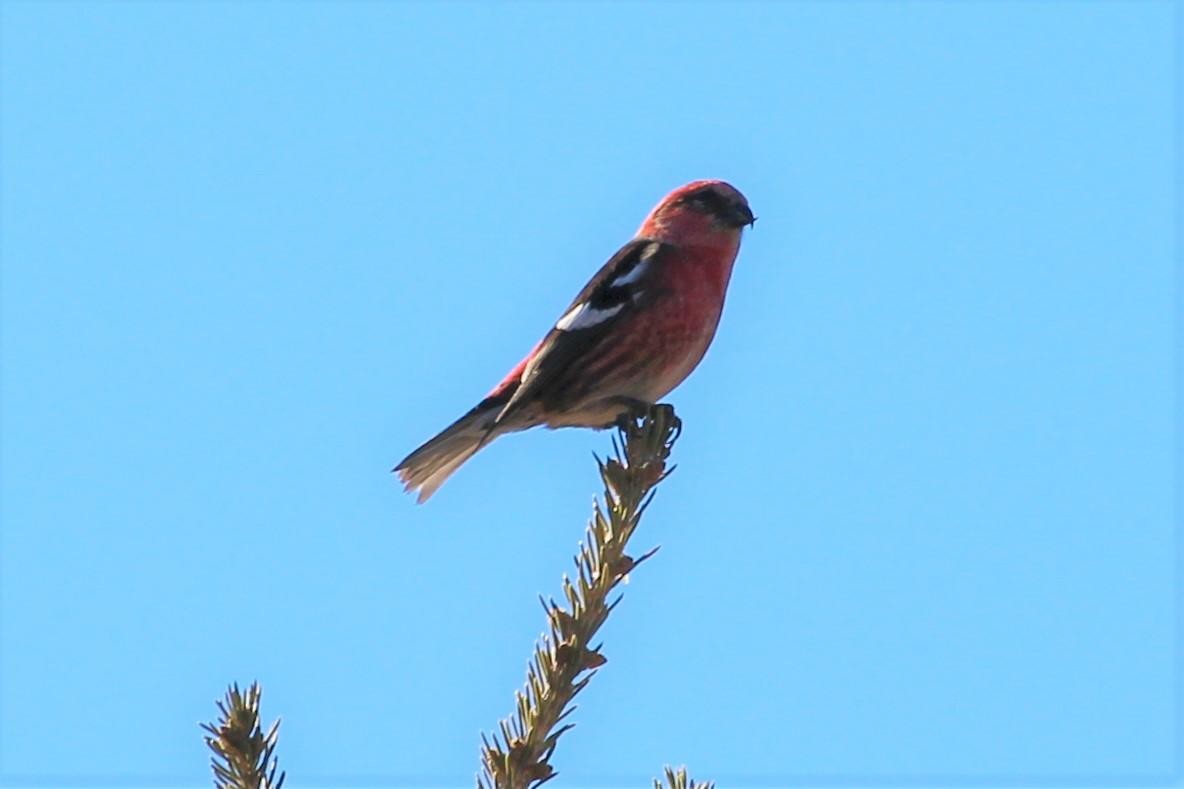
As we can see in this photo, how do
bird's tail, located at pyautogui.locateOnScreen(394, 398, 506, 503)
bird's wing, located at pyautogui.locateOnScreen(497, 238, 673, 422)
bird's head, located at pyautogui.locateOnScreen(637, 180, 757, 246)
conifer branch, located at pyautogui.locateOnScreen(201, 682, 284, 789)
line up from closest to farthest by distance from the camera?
conifer branch, located at pyautogui.locateOnScreen(201, 682, 284, 789), bird's wing, located at pyautogui.locateOnScreen(497, 238, 673, 422), bird's tail, located at pyautogui.locateOnScreen(394, 398, 506, 503), bird's head, located at pyautogui.locateOnScreen(637, 180, 757, 246)

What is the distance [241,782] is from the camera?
2.72 meters

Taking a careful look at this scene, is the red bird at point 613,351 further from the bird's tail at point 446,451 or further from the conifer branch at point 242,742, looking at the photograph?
the conifer branch at point 242,742

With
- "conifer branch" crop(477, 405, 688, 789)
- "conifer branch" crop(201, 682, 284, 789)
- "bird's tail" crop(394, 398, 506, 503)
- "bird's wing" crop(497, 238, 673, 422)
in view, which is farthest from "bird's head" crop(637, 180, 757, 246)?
"conifer branch" crop(201, 682, 284, 789)

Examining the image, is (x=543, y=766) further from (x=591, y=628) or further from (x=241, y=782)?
(x=241, y=782)

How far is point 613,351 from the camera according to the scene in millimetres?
6742

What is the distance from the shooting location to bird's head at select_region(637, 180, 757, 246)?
24.8 ft

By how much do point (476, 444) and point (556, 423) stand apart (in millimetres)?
512

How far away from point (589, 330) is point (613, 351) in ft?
0.50

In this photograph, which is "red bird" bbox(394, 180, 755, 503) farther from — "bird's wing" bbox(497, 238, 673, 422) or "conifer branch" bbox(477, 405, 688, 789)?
"conifer branch" bbox(477, 405, 688, 789)

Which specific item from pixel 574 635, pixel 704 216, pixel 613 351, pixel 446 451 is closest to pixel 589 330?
pixel 613 351

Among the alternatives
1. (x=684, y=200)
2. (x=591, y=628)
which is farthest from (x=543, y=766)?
(x=684, y=200)

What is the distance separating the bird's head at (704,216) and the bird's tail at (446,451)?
1321 millimetres

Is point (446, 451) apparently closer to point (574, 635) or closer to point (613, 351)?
point (613, 351)

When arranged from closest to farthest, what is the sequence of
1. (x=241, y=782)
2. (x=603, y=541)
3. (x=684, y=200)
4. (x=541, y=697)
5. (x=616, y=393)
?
(x=241, y=782), (x=541, y=697), (x=603, y=541), (x=616, y=393), (x=684, y=200)
